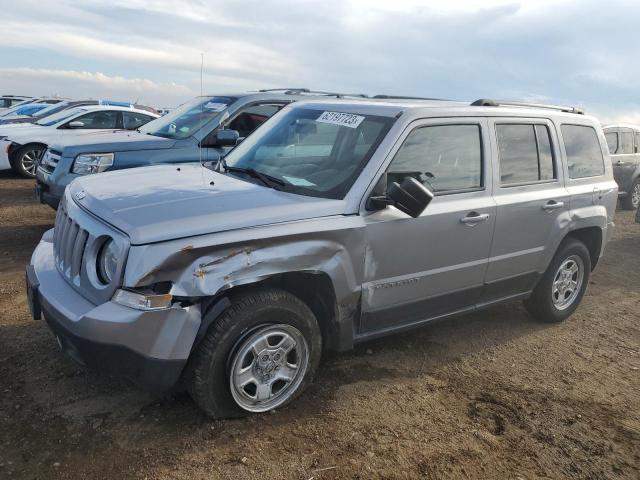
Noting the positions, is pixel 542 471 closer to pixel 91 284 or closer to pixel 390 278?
pixel 390 278

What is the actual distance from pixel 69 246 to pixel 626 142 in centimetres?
1175

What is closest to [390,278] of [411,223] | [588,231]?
[411,223]

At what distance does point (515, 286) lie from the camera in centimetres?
471

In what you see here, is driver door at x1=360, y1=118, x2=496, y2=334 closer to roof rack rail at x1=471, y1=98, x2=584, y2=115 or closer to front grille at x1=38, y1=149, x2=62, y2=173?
roof rack rail at x1=471, y1=98, x2=584, y2=115

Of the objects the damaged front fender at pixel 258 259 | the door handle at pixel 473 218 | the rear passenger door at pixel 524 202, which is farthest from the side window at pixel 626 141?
the damaged front fender at pixel 258 259

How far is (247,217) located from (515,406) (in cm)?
223

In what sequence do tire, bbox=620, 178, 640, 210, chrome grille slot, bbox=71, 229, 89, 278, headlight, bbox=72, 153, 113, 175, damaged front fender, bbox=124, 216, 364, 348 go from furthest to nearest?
1. tire, bbox=620, 178, 640, 210
2. headlight, bbox=72, 153, 113, 175
3. chrome grille slot, bbox=71, 229, 89, 278
4. damaged front fender, bbox=124, 216, 364, 348

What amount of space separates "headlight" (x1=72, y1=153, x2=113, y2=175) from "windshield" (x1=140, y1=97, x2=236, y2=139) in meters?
0.89

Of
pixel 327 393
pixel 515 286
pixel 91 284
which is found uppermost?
pixel 91 284

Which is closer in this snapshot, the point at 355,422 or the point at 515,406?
the point at 355,422

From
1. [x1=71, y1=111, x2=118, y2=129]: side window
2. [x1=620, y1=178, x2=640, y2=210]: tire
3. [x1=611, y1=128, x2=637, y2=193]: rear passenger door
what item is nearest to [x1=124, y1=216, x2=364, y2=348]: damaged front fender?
[x1=71, y1=111, x2=118, y2=129]: side window

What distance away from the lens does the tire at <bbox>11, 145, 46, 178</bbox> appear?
1130 centimetres

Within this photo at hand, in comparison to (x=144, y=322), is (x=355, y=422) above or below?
below

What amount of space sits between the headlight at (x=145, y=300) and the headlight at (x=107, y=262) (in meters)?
0.15
